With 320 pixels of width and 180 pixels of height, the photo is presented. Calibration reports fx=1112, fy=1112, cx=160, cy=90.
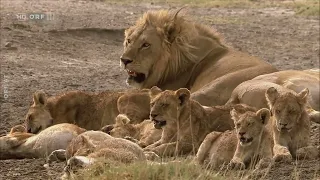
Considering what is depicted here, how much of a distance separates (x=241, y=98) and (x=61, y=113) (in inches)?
66.7

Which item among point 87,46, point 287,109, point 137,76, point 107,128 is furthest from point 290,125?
point 87,46

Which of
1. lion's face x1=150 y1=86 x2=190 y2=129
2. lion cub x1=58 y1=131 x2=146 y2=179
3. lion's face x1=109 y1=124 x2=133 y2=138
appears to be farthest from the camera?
lion's face x1=109 y1=124 x2=133 y2=138

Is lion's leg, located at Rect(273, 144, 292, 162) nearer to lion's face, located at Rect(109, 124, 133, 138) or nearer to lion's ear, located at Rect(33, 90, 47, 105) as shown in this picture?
lion's face, located at Rect(109, 124, 133, 138)

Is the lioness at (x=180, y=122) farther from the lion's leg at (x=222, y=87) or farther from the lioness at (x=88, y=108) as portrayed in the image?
the lion's leg at (x=222, y=87)

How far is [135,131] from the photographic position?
385 inches

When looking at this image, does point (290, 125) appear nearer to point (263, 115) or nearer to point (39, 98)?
point (263, 115)

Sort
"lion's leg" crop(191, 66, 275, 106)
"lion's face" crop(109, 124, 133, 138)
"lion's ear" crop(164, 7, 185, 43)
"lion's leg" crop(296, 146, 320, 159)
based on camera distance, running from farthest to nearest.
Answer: "lion's ear" crop(164, 7, 185, 43) < "lion's leg" crop(191, 66, 275, 106) < "lion's face" crop(109, 124, 133, 138) < "lion's leg" crop(296, 146, 320, 159)

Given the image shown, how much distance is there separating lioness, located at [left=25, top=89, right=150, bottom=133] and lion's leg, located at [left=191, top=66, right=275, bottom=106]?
1.81ft

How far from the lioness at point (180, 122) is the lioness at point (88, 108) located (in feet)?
2.99

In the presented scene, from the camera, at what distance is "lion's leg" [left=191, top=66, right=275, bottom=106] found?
1059cm

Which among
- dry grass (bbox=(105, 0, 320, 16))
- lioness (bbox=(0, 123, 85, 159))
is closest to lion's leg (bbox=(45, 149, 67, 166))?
lioness (bbox=(0, 123, 85, 159))

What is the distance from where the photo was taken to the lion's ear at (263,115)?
8.31m

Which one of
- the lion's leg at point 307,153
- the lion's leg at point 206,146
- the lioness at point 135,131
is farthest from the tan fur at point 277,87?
the lion's leg at point 206,146

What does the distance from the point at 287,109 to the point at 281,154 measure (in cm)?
38
